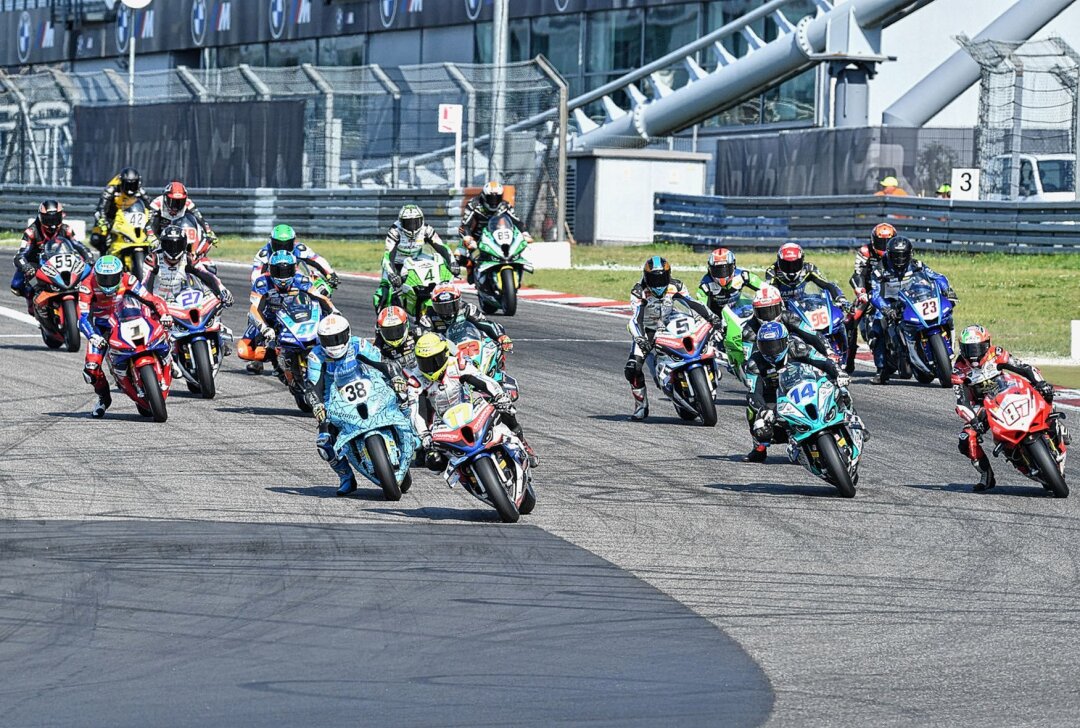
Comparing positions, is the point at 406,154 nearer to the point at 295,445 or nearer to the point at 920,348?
the point at 920,348

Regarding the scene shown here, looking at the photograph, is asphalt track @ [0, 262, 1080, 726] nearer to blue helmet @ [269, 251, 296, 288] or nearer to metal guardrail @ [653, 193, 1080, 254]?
blue helmet @ [269, 251, 296, 288]

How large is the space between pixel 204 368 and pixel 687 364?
4358mm

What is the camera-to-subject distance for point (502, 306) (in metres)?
23.3

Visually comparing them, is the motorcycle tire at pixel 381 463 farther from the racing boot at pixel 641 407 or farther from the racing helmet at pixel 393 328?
the racing boot at pixel 641 407

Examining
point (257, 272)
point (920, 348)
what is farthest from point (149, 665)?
point (920, 348)

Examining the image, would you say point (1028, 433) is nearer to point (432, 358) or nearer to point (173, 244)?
point (432, 358)

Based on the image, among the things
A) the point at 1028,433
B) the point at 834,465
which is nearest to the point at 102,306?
the point at 834,465

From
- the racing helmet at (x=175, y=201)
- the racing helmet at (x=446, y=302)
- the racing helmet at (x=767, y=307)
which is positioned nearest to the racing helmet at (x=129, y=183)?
the racing helmet at (x=175, y=201)

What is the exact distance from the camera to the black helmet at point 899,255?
59.8 feet

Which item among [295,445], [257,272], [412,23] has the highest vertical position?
[412,23]

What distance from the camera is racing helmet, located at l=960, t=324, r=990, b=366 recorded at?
12234 millimetres

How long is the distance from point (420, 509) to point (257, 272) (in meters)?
6.04

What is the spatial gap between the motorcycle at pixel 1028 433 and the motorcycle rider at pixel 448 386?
305 cm

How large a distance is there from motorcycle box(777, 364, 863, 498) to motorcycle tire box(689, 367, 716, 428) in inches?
119
